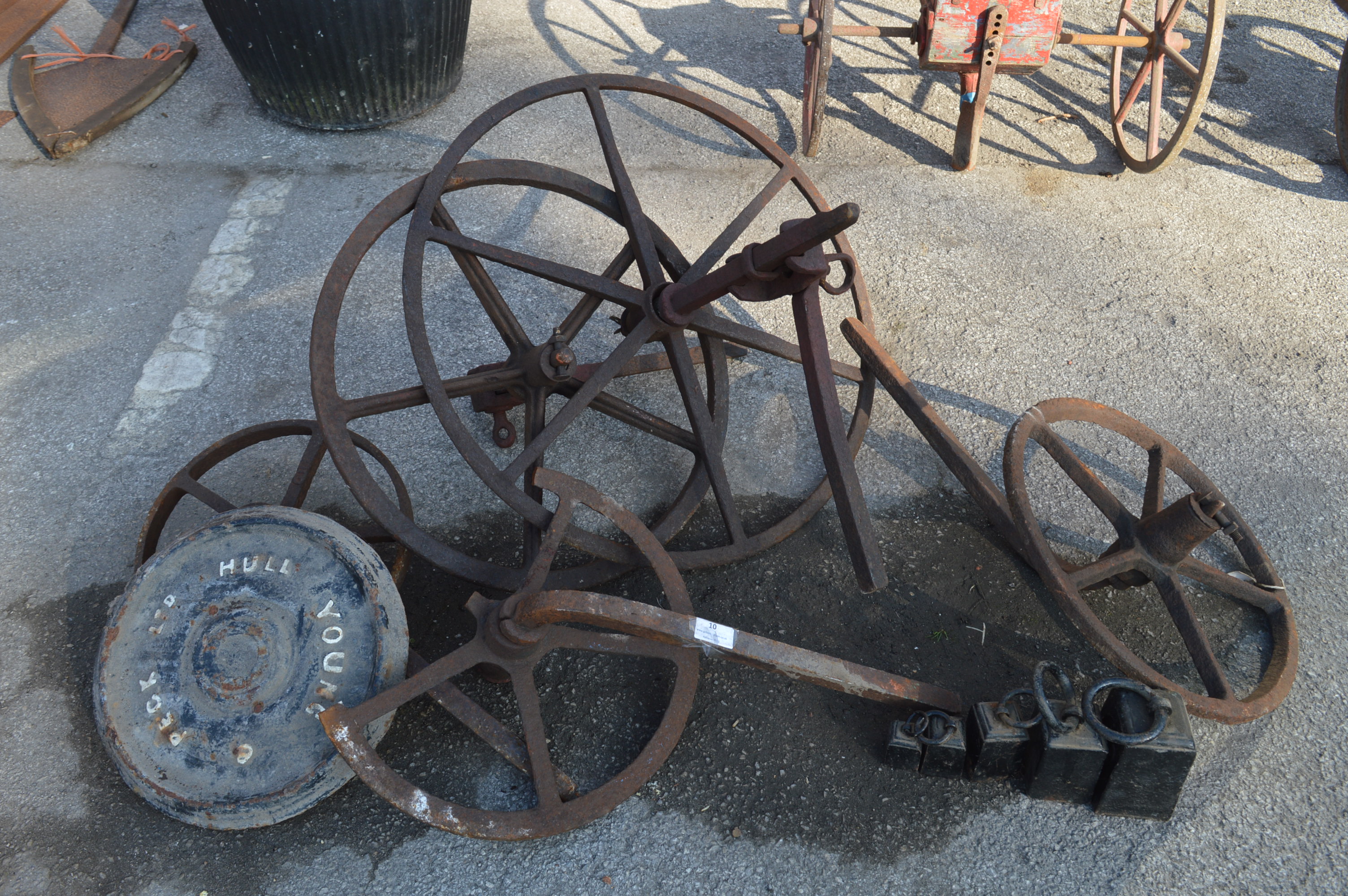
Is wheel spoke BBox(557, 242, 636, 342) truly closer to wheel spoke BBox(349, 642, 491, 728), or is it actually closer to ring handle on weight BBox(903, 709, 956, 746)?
wheel spoke BBox(349, 642, 491, 728)

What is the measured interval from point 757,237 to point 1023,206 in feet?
4.33

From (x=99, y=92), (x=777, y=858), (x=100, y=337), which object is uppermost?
(x=99, y=92)

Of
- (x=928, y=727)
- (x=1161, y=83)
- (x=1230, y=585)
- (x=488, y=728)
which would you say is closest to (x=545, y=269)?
(x=488, y=728)

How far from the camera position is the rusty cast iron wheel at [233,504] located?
2404 mm

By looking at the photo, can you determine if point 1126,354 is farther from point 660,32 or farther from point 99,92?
point 99,92

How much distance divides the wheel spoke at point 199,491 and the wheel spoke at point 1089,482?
7.62ft

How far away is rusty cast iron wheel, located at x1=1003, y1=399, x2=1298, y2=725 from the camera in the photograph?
2.25 metres

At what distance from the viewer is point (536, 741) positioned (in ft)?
6.75

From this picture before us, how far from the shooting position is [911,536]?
2877 mm

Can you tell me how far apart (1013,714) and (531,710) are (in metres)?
1.17

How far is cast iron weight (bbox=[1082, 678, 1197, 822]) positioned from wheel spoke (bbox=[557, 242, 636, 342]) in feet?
5.54

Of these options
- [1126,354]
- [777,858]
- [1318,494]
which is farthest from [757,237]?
[777,858]

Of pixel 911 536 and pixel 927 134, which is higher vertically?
pixel 927 134

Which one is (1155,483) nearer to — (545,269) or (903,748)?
(903,748)
